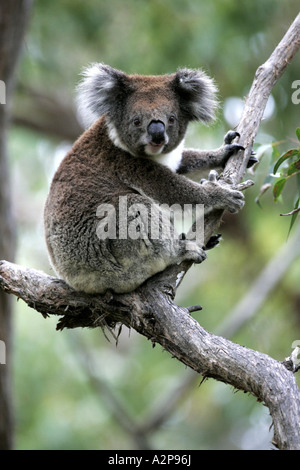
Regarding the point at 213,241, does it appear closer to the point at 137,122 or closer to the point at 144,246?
the point at 144,246

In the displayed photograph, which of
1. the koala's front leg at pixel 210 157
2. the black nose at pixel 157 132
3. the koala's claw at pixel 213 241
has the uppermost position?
the black nose at pixel 157 132

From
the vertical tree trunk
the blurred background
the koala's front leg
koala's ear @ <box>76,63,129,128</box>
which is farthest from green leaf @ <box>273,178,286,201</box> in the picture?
the vertical tree trunk

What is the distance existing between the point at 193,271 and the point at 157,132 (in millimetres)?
7990

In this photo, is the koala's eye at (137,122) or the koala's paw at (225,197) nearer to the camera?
the koala's paw at (225,197)

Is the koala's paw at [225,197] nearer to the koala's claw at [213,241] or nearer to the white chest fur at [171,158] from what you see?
the koala's claw at [213,241]

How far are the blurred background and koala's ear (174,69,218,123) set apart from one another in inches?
60.6

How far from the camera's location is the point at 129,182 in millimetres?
3961

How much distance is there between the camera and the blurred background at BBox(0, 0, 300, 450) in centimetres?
734

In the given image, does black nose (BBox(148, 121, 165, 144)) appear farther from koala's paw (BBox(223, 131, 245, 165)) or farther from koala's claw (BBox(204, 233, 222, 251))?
koala's claw (BBox(204, 233, 222, 251))

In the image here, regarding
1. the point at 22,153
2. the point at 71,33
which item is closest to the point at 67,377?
the point at 22,153

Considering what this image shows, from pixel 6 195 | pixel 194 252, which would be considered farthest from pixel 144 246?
pixel 6 195

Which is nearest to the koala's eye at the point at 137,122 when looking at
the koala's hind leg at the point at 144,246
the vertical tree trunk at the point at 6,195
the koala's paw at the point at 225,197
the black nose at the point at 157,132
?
the black nose at the point at 157,132

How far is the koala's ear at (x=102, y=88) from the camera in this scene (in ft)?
13.5

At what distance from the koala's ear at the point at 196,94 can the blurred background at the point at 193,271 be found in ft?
5.05
